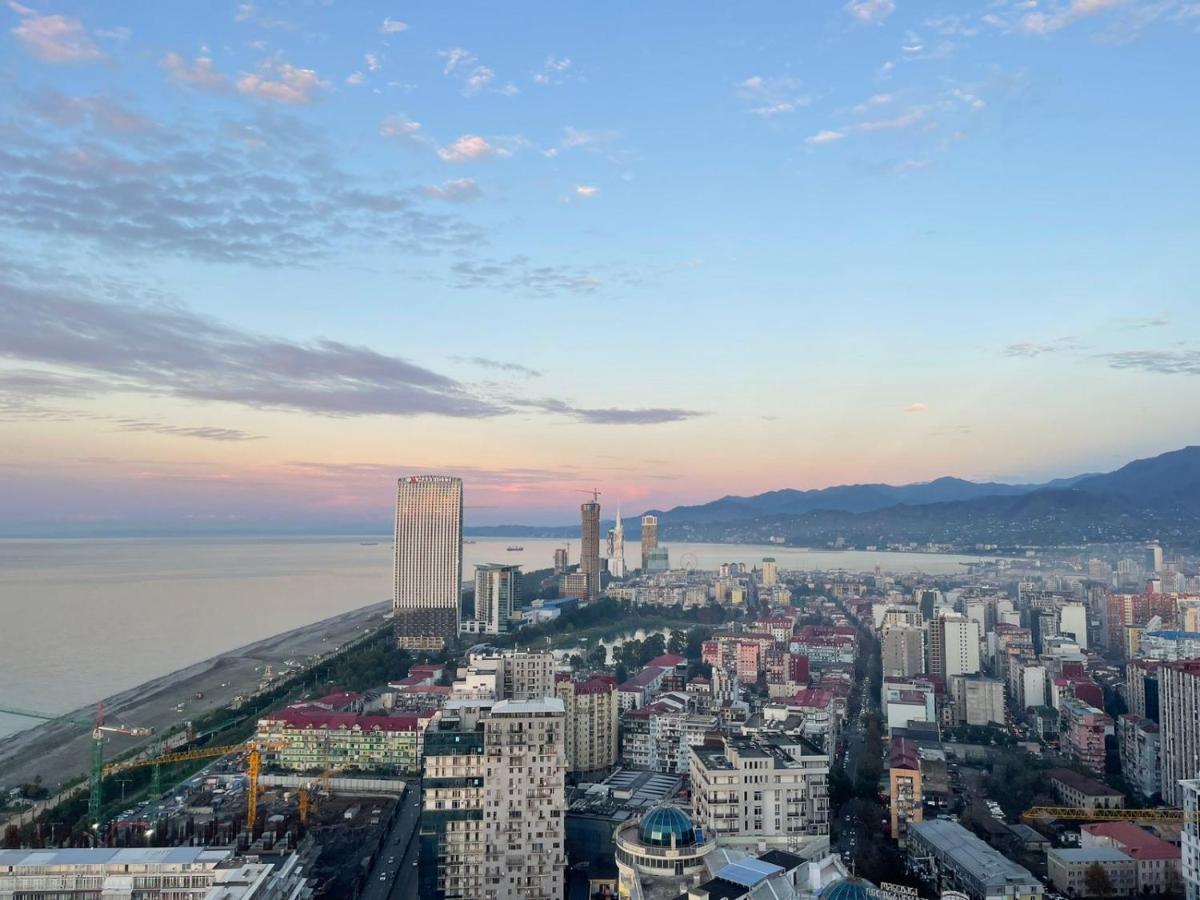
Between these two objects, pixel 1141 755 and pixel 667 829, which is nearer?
pixel 667 829

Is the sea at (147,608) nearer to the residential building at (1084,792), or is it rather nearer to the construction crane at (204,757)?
the construction crane at (204,757)

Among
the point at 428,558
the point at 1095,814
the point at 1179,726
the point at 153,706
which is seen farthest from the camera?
the point at 428,558

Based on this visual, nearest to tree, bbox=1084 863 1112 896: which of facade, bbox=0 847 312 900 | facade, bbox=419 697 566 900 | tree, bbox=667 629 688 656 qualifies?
facade, bbox=419 697 566 900

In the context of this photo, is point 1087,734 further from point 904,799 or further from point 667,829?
point 667,829

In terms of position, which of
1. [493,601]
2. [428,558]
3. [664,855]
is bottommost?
[493,601]

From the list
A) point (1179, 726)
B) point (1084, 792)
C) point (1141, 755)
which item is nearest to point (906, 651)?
point (1141, 755)

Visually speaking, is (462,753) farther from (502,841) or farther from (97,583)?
(97,583)

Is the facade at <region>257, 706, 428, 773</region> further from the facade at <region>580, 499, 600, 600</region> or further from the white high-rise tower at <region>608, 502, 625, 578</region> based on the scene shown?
the white high-rise tower at <region>608, 502, 625, 578</region>

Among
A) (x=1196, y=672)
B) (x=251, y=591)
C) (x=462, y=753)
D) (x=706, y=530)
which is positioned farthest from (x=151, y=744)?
(x=706, y=530)
